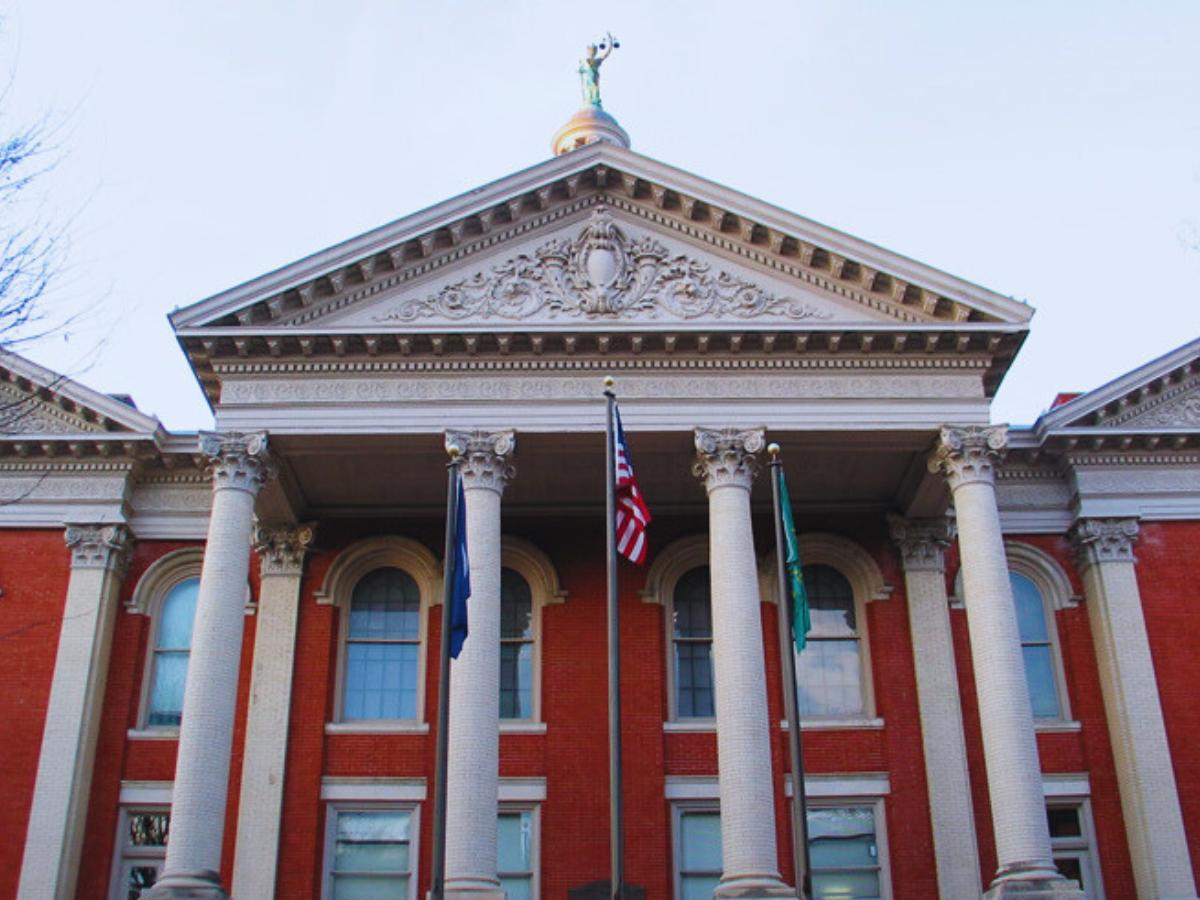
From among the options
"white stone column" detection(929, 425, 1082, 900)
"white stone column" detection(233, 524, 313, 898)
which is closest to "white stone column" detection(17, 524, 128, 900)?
"white stone column" detection(233, 524, 313, 898)

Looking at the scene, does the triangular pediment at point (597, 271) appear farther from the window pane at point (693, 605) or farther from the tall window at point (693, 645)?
the tall window at point (693, 645)

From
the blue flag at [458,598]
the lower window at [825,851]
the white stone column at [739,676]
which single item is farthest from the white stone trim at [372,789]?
the blue flag at [458,598]

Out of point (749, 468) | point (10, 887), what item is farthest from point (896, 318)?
point (10, 887)

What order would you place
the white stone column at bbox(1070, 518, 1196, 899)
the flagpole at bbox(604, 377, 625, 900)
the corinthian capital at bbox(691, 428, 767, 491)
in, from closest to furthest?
the flagpole at bbox(604, 377, 625, 900) < the corinthian capital at bbox(691, 428, 767, 491) < the white stone column at bbox(1070, 518, 1196, 899)

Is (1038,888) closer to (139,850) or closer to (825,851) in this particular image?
(825,851)

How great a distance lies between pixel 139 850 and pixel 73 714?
256 centimetres

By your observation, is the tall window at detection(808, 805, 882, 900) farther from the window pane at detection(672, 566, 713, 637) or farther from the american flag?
the american flag

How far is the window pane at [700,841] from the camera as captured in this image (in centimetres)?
2352

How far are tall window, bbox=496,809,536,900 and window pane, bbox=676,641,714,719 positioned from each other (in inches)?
131

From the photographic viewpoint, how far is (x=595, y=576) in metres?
25.4

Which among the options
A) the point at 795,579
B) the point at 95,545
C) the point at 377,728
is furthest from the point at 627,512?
the point at 95,545

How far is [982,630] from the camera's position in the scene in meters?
21.0

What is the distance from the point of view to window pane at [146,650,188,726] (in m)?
24.9

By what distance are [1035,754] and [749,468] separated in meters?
5.99
